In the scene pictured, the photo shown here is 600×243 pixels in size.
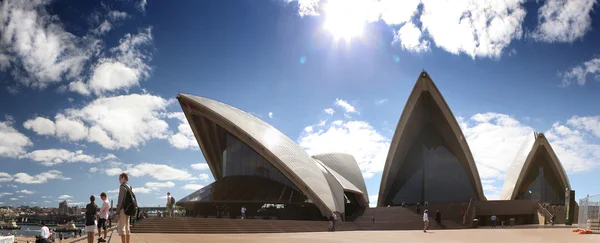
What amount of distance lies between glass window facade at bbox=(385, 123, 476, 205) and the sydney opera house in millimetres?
96

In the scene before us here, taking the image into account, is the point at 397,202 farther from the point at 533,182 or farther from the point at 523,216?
the point at 533,182

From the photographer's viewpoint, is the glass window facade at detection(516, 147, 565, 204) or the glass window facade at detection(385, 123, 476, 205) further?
the glass window facade at detection(516, 147, 565, 204)

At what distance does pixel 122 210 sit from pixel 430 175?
40309 millimetres

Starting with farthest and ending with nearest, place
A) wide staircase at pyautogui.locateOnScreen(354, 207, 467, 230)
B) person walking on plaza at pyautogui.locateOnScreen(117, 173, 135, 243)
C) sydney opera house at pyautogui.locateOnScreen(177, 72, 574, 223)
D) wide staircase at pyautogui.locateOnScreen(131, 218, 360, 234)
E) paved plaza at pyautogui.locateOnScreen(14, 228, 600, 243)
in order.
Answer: sydney opera house at pyautogui.locateOnScreen(177, 72, 574, 223) < wide staircase at pyautogui.locateOnScreen(354, 207, 467, 230) < wide staircase at pyautogui.locateOnScreen(131, 218, 360, 234) < paved plaza at pyautogui.locateOnScreen(14, 228, 600, 243) < person walking on plaza at pyautogui.locateOnScreen(117, 173, 135, 243)

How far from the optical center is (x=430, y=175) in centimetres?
4422

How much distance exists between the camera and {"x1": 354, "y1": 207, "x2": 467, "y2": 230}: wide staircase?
90.0 ft

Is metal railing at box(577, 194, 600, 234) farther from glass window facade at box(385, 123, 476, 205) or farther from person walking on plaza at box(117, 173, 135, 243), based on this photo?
glass window facade at box(385, 123, 476, 205)

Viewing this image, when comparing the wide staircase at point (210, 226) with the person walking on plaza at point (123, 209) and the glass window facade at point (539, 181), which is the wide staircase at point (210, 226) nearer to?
the person walking on plaza at point (123, 209)

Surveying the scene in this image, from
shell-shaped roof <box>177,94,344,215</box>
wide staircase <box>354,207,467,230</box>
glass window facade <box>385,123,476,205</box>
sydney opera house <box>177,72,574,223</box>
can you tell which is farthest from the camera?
glass window facade <box>385,123,476,205</box>

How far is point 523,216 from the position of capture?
3431cm

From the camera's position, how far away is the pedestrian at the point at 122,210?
7.38 meters

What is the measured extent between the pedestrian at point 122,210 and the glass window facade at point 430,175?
1516 inches


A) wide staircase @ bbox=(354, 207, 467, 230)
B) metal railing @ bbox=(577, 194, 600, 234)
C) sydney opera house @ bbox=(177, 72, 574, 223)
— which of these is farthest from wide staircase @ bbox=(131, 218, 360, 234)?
metal railing @ bbox=(577, 194, 600, 234)

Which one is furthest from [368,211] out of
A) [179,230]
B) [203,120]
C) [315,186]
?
[179,230]
